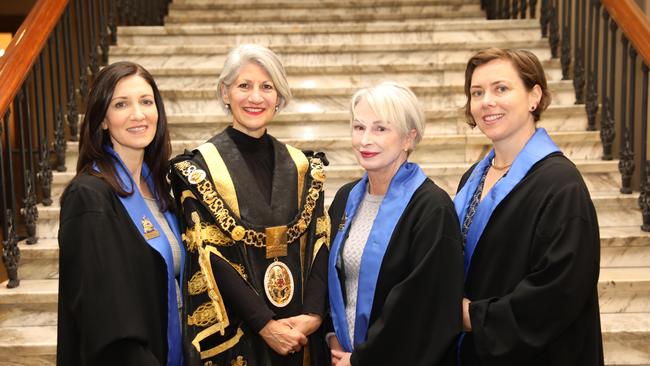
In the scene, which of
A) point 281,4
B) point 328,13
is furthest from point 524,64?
point 281,4

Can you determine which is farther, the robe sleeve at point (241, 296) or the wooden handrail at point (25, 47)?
the wooden handrail at point (25, 47)

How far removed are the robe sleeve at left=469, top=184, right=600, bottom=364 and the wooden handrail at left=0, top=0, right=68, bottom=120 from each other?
8.85 ft

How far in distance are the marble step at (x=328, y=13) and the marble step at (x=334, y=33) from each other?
634mm

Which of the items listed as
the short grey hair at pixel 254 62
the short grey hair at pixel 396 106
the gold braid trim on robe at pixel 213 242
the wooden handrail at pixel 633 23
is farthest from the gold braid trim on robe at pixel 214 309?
the wooden handrail at pixel 633 23

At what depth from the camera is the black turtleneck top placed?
223 cm

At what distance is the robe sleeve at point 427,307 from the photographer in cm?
193

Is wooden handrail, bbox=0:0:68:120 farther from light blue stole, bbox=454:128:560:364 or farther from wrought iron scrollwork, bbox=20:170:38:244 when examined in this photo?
light blue stole, bbox=454:128:560:364

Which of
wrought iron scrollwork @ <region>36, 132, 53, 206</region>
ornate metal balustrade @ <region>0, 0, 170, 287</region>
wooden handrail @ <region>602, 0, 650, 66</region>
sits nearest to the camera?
ornate metal balustrade @ <region>0, 0, 170, 287</region>

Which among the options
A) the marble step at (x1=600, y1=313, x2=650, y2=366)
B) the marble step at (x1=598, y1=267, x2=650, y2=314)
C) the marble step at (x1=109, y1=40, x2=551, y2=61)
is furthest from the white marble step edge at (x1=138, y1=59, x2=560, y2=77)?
the marble step at (x1=600, y1=313, x2=650, y2=366)

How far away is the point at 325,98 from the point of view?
474 centimetres

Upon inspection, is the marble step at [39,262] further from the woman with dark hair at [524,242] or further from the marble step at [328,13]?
the marble step at [328,13]

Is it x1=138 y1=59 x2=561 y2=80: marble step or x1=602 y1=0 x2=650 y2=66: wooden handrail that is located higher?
x1=602 y1=0 x2=650 y2=66: wooden handrail

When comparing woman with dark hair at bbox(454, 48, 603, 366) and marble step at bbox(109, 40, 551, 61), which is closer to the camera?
woman with dark hair at bbox(454, 48, 603, 366)

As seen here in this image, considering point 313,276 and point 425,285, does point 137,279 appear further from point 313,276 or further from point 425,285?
point 425,285
